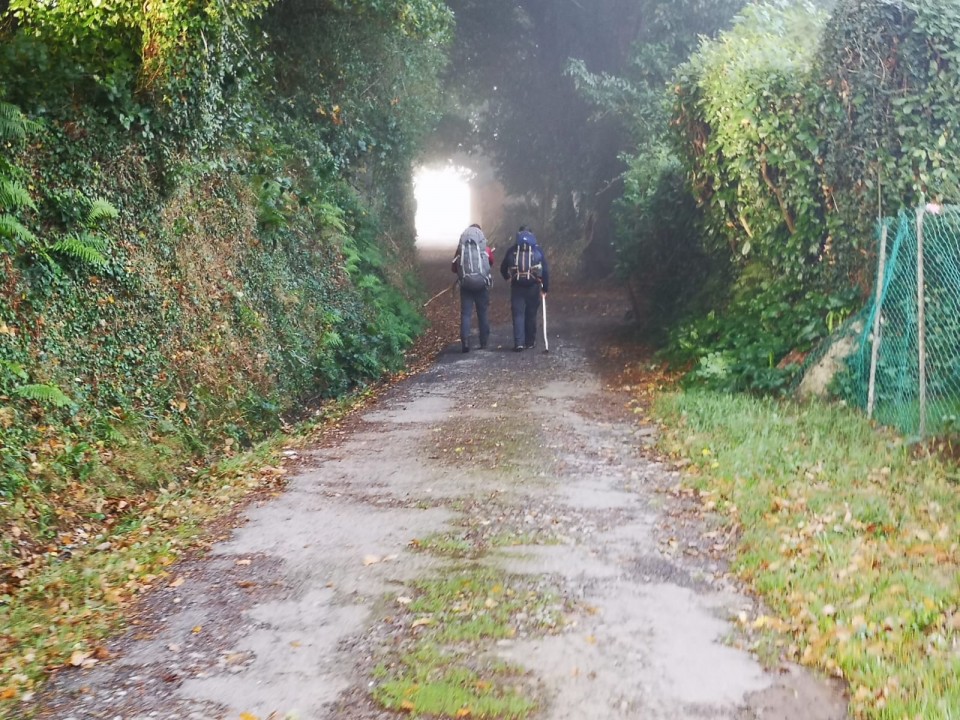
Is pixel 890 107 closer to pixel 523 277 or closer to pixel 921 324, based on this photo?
pixel 921 324

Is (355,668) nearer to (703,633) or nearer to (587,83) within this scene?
(703,633)

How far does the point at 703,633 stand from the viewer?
4.77m

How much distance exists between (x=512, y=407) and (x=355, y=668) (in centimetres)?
672

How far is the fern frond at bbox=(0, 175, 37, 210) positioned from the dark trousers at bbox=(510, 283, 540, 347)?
8621 mm


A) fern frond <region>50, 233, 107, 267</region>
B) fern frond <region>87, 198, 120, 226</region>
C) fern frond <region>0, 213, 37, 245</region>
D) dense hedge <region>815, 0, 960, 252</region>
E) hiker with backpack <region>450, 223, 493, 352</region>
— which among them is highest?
dense hedge <region>815, 0, 960, 252</region>

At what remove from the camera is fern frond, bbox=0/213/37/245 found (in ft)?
25.4

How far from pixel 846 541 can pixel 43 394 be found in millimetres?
5964

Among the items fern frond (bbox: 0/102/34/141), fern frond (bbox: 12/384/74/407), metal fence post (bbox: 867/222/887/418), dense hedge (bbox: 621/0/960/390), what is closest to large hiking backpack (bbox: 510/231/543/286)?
dense hedge (bbox: 621/0/960/390)

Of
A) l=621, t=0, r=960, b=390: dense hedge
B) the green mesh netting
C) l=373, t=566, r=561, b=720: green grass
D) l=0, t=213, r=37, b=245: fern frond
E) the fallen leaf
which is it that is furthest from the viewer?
l=621, t=0, r=960, b=390: dense hedge

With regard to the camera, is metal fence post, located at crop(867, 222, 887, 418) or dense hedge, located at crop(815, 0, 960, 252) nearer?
metal fence post, located at crop(867, 222, 887, 418)

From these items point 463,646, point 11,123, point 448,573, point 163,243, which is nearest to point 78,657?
point 463,646

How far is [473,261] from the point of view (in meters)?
15.2

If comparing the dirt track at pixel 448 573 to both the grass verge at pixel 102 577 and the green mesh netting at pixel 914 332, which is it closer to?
the grass verge at pixel 102 577

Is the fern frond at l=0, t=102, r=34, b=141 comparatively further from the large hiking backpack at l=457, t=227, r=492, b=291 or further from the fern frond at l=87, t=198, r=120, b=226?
the large hiking backpack at l=457, t=227, r=492, b=291
